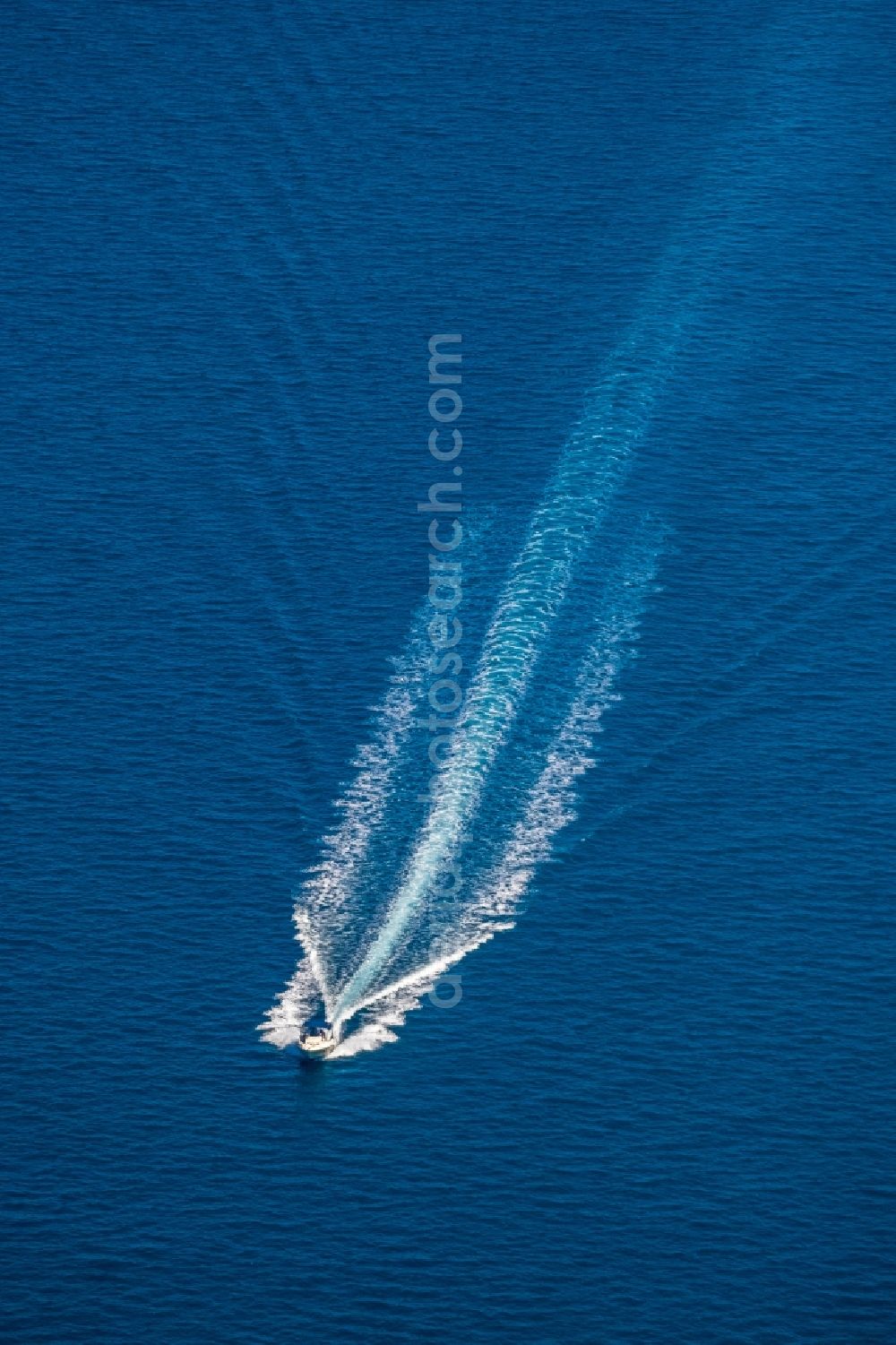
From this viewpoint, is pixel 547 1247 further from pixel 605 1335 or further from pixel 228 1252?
pixel 228 1252

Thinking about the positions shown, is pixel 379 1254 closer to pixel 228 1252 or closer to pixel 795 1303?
pixel 228 1252

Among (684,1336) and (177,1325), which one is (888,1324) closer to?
(684,1336)

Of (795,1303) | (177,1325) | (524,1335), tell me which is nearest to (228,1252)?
(177,1325)

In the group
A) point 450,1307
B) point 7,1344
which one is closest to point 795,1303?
point 450,1307

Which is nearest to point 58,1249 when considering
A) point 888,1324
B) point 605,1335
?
point 605,1335

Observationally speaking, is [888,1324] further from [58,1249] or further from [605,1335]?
[58,1249]
